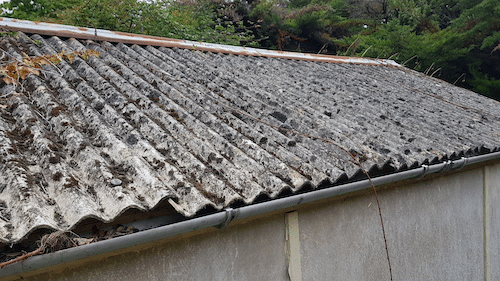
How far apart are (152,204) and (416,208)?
138 inches

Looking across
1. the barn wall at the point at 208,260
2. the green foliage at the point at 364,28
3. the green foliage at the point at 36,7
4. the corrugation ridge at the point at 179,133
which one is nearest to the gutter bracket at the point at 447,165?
the barn wall at the point at 208,260

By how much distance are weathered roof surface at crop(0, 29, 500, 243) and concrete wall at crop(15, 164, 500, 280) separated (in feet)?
1.50

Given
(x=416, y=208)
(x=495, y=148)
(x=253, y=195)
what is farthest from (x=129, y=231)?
(x=495, y=148)

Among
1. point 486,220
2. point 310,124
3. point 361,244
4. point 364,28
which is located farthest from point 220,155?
point 364,28

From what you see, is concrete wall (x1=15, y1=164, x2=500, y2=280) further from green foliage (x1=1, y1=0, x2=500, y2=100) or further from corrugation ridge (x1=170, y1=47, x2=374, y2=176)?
green foliage (x1=1, y1=0, x2=500, y2=100)

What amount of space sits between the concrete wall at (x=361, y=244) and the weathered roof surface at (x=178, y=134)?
457 millimetres

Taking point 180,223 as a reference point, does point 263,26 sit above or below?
above

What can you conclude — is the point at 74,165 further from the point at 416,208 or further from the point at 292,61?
the point at 292,61

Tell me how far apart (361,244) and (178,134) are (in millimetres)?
2224

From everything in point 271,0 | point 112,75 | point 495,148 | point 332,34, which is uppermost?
point 271,0

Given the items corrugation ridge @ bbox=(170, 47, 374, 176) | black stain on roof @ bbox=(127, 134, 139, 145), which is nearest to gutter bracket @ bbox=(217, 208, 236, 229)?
black stain on roof @ bbox=(127, 134, 139, 145)

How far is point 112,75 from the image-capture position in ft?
12.5

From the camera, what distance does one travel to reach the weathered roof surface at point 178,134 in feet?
6.29

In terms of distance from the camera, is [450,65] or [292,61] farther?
[450,65]
